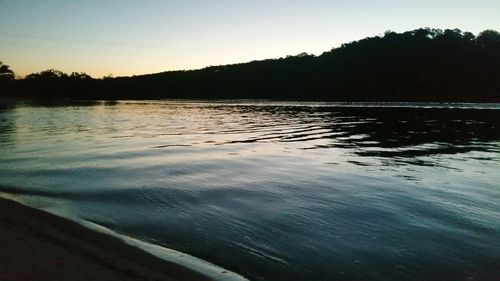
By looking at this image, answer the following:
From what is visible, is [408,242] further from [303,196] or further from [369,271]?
[303,196]

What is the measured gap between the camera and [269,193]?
9.05 metres

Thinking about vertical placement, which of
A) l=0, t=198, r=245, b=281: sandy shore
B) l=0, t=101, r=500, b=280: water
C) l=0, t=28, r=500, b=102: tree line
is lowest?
l=0, t=101, r=500, b=280: water

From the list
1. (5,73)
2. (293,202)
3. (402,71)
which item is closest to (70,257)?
(293,202)

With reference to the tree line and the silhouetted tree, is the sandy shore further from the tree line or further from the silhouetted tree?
the silhouetted tree

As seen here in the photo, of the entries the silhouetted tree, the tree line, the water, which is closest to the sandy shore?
the water

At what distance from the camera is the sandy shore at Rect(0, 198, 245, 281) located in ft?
13.3

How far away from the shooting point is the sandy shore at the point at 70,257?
4047 mm

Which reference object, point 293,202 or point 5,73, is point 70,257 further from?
point 5,73

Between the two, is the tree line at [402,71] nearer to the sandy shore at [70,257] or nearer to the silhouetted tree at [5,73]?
the silhouetted tree at [5,73]

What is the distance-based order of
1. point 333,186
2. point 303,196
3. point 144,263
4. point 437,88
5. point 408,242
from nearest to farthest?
point 144,263
point 408,242
point 303,196
point 333,186
point 437,88

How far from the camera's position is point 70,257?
4496mm

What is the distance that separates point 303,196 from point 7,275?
6.28 m

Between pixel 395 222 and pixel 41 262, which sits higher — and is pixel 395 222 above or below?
below

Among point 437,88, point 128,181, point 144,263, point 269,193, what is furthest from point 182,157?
point 437,88
